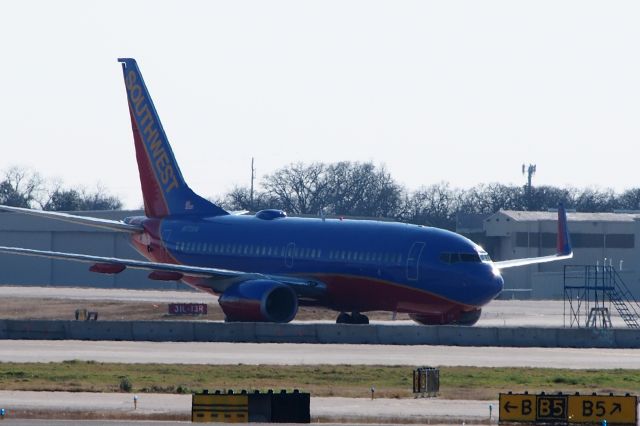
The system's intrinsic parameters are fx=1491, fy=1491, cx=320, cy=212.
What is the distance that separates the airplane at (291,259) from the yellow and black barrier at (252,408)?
29.3m

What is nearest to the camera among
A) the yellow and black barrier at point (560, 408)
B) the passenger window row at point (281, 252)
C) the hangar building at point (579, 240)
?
the yellow and black barrier at point (560, 408)

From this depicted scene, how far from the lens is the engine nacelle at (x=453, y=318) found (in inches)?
2304

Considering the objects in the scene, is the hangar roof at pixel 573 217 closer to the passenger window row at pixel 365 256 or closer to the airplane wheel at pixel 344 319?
the airplane wheel at pixel 344 319

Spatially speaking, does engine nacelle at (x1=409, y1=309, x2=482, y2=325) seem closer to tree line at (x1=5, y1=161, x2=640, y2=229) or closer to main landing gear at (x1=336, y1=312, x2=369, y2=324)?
main landing gear at (x1=336, y1=312, x2=369, y2=324)

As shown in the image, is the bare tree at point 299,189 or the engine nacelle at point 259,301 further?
the bare tree at point 299,189

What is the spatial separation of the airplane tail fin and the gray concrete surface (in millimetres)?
18745

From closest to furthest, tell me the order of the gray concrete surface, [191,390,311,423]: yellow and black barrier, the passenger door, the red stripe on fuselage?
[191,390,311,423]: yellow and black barrier
the gray concrete surface
the passenger door
the red stripe on fuselage

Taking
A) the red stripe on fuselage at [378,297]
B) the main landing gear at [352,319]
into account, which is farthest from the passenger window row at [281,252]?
the main landing gear at [352,319]

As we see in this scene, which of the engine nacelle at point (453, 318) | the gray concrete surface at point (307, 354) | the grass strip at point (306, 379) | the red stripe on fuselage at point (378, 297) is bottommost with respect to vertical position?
the grass strip at point (306, 379)

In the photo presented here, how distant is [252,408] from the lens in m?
28.5

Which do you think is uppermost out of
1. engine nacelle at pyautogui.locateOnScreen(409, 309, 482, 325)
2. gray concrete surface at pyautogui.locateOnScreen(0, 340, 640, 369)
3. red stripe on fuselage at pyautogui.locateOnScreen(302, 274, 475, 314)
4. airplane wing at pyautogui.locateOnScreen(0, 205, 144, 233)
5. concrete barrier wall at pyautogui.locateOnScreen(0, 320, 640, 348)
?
airplane wing at pyautogui.locateOnScreen(0, 205, 144, 233)

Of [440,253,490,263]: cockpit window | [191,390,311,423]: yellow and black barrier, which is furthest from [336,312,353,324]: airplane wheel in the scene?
[191,390,311,423]: yellow and black barrier

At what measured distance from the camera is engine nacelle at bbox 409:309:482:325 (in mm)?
58531

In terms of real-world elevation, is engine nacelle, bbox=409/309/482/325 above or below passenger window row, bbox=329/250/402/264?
below
